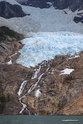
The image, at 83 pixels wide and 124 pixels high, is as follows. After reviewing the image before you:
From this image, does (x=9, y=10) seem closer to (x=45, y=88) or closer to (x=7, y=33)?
(x=7, y=33)

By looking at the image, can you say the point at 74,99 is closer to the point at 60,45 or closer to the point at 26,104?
→ the point at 26,104

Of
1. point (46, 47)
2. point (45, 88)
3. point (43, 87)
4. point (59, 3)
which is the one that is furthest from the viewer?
point (59, 3)

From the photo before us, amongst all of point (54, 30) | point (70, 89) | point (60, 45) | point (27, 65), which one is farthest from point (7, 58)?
point (54, 30)

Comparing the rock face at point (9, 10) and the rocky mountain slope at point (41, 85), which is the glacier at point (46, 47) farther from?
the rock face at point (9, 10)

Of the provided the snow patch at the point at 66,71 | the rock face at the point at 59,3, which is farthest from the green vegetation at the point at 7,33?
the rock face at the point at 59,3

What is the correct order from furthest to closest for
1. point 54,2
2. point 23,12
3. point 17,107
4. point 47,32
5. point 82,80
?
point 54,2 → point 23,12 → point 47,32 → point 82,80 → point 17,107

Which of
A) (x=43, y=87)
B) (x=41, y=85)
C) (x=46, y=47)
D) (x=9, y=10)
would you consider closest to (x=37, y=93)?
(x=43, y=87)

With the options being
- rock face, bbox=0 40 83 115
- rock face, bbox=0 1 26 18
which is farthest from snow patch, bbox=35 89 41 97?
rock face, bbox=0 1 26 18
